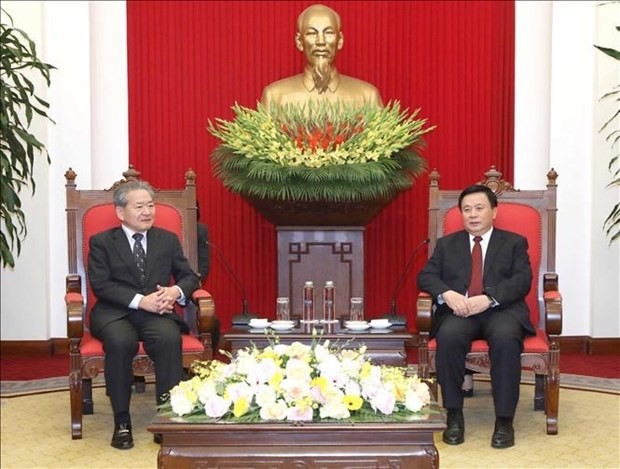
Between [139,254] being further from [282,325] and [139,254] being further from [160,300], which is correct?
[282,325]

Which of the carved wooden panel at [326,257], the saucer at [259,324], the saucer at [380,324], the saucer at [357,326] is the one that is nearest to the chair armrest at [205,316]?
the saucer at [259,324]

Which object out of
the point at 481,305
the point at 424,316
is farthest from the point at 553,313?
the point at 424,316

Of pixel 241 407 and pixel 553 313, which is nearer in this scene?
pixel 241 407

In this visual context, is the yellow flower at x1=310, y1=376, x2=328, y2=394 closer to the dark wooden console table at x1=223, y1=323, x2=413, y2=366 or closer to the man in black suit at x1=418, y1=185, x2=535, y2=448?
the man in black suit at x1=418, y1=185, x2=535, y2=448

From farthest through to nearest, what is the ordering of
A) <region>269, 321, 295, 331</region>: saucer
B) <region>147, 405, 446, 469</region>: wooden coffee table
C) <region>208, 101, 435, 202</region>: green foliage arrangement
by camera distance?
<region>208, 101, 435, 202</region>: green foliage arrangement, <region>269, 321, 295, 331</region>: saucer, <region>147, 405, 446, 469</region>: wooden coffee table

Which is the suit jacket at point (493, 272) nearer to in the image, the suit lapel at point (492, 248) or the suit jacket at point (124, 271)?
the suit lapel at point (492, 248)

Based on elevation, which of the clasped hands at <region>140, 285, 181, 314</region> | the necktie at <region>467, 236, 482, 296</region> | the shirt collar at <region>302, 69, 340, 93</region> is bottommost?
the clasped hands at <region>140, 285, 181, 314</region>

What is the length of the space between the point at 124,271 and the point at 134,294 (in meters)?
0.15

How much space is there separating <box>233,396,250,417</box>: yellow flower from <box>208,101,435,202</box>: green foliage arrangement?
215cm

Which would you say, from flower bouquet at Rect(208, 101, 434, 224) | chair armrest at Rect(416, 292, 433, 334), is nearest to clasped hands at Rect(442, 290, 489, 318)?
chair armrest at Rect(416, 292, 433, 334)

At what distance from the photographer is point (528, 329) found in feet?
14.3

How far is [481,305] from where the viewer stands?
432cm

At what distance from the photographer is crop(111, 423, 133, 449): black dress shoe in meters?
4.12

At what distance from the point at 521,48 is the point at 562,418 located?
2851 mm
